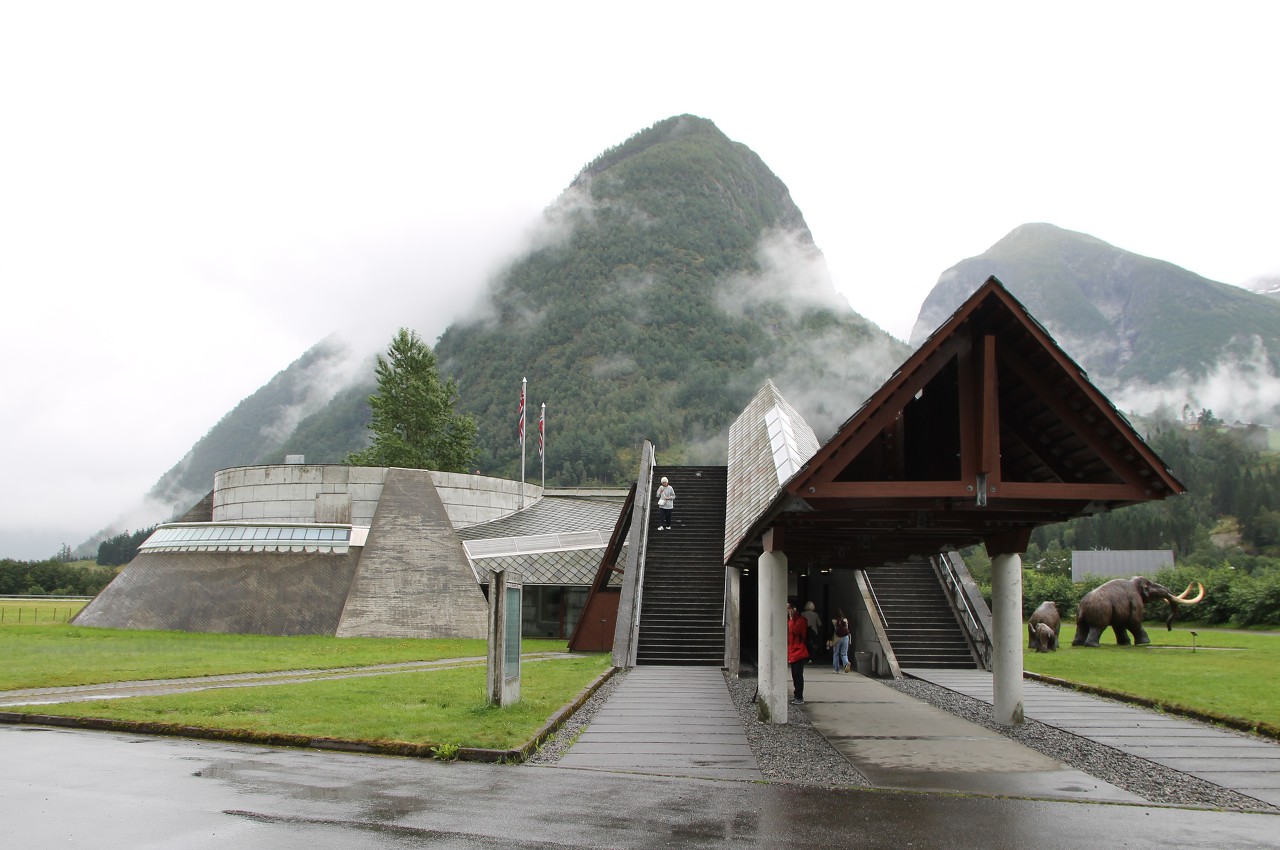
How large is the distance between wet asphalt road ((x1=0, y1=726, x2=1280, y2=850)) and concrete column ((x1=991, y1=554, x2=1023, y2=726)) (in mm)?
5310

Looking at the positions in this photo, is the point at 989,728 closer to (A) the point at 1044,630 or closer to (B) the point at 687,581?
(A) the point at 1044,630

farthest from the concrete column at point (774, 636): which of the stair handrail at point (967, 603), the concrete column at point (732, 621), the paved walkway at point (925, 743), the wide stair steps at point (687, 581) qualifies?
the stair handrail at point (967, 603)

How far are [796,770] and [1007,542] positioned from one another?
5.52 metres

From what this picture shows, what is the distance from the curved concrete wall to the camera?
39.6 meters

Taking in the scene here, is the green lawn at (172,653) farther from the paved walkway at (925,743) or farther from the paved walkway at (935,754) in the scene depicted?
the paved walkway at (935,754)

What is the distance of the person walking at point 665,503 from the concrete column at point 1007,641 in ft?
53.4

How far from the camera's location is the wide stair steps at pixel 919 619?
2386 centimetres

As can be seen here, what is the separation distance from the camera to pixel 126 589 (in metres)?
37.2

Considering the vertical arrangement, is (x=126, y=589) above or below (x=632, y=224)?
below

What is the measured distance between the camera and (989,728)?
1435 cm

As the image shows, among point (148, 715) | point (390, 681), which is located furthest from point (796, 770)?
point (390, 681)

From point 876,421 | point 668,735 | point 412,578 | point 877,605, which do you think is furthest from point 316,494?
point 876,421

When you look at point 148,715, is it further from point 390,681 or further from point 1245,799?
point 1245,799

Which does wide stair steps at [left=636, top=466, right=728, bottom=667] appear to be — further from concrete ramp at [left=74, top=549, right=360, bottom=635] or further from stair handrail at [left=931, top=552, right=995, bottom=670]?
concrete ramp at [left=74, top=549, right=360, bottom=635]
